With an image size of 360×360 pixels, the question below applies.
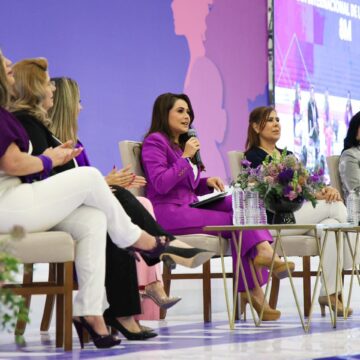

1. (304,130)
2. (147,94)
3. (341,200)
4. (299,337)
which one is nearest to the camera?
(299,337)

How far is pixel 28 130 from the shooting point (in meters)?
3.53

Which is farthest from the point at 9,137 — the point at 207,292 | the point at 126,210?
the point at 207,292

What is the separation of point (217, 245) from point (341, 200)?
914 millimetres

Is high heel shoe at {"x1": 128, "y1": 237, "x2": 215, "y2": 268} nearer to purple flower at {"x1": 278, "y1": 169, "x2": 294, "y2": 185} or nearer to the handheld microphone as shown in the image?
purple flower at {"x1": 278, "y1": 169, "x2": 294, "y2": 185}

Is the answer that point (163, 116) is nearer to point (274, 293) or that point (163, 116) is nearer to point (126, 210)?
point (126, 210)

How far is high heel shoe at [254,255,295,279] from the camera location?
4277 mm

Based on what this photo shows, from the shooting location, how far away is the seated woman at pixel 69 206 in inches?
126

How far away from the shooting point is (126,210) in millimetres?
3754

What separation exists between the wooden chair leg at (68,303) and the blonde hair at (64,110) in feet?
2.18

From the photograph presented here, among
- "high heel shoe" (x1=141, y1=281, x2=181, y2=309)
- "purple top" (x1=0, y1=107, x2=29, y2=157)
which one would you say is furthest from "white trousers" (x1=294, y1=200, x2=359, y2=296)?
"purple top" (x1=0, y1=107, x2=29, y2=157)

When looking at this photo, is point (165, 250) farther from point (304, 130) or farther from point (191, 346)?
point (304, 130)

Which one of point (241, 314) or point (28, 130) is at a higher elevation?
point (28, 130)

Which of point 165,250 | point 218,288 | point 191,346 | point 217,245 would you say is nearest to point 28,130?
point 165,250

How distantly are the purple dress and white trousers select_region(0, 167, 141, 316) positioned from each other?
3.53 ft
